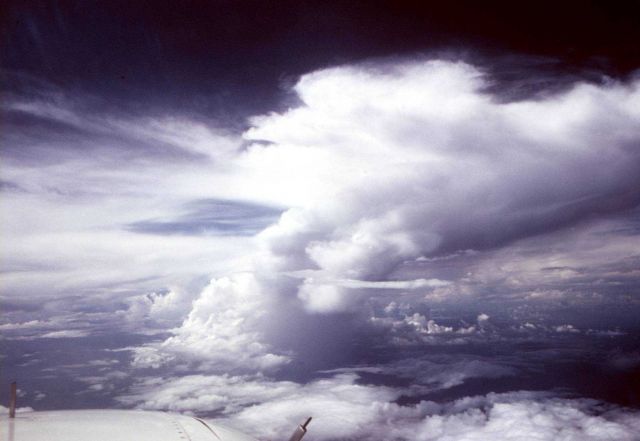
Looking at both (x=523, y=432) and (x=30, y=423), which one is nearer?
(x=30, y=423)

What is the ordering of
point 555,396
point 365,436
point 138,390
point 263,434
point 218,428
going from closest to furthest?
1. point 218,428
2. point 263,434
3. point 365,436
4. point 138,390
5. point 555,396

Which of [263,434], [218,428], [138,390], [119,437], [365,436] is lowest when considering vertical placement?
[365,436]

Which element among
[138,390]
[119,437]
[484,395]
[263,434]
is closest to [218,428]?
[119,437]

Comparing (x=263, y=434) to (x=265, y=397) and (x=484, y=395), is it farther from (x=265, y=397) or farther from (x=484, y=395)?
(x=484, y=395)

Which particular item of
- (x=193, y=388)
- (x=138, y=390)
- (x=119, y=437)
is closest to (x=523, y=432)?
(x=193, y=388)

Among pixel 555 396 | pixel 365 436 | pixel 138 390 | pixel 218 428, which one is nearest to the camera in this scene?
pixel 218 428

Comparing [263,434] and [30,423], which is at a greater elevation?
[30,423]
